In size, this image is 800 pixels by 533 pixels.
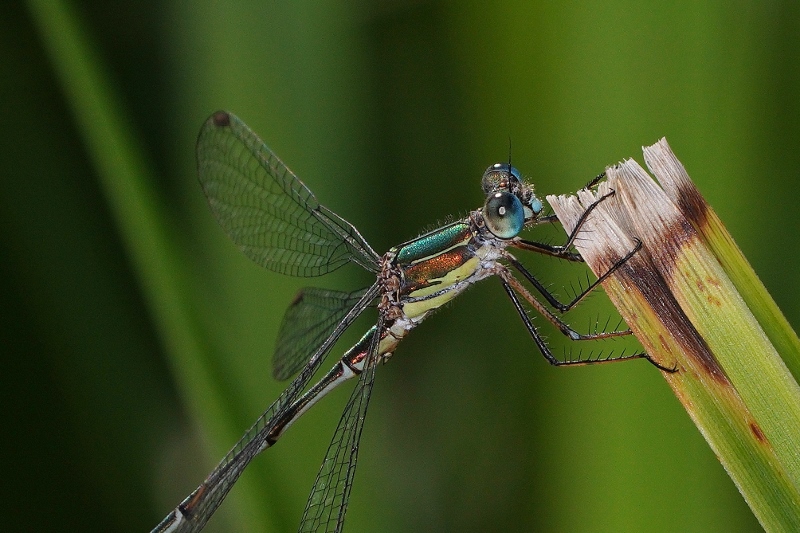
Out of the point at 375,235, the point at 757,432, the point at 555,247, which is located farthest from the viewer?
the point at 375,235

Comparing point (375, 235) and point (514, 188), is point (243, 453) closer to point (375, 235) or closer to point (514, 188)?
point (514, 188)

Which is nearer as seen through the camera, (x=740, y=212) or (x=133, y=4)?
(x=740, y=212)

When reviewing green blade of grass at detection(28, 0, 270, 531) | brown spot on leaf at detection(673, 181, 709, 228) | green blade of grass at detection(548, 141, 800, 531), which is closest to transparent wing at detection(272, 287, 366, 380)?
green blade of grass at detection(28, 0, 270, 531)

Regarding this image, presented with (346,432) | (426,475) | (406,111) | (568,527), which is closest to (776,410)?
(568,527)

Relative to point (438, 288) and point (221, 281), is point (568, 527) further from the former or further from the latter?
point (221, 281)

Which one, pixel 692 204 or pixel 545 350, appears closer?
pixel 692 204

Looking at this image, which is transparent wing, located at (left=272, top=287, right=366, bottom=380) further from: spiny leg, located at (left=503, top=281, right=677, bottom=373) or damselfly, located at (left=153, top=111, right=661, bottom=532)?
spiny leg, located at (left=503, top=281, right=677, bottom=373)

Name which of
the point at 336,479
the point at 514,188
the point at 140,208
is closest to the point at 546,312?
the point at 514,188
